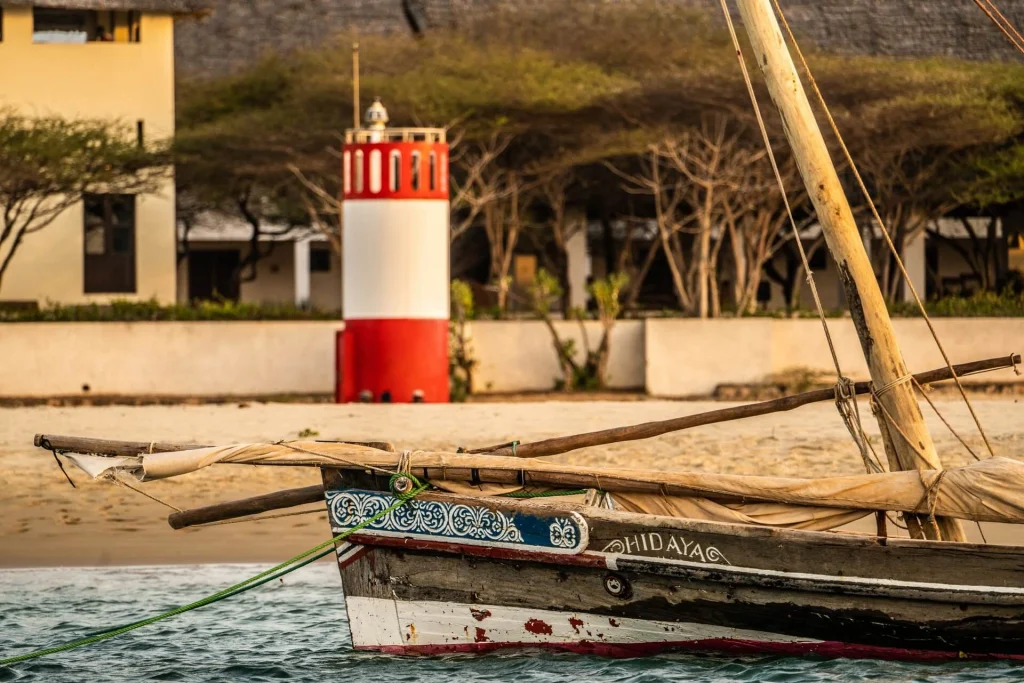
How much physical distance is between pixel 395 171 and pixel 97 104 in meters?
11.8

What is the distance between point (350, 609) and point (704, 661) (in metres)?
2.05

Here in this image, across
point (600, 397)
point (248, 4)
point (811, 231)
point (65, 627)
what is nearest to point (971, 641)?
point (65, 627)

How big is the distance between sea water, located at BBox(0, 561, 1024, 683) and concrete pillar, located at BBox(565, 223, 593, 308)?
72.6 feet

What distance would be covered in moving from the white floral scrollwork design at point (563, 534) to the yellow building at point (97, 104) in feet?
73.6

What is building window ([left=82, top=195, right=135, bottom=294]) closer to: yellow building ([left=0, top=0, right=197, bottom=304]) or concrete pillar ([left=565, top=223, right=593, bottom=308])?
yellow building ([left=0, top=0, right=197, bottom=304])

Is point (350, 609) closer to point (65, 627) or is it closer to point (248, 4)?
point (65, 627)

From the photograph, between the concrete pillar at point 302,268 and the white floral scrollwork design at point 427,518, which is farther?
the concrete pillar at point 302,268

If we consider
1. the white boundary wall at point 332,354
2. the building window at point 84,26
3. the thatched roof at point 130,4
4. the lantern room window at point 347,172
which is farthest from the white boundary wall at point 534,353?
the building window at point 84,26

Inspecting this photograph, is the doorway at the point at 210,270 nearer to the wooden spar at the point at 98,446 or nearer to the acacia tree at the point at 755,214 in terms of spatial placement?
the acacia tree at the point at 755,214

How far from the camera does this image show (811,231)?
3691 centimetres

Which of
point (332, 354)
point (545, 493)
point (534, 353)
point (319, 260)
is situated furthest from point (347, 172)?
point (319, 260)

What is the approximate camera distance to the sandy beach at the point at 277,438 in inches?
523

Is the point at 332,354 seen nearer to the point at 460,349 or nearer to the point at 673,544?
the point at 460,349

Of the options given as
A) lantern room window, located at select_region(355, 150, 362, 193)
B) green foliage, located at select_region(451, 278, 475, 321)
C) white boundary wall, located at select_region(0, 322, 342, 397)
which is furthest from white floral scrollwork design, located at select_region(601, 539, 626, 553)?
white boundary wall, located at select_region(0, 322, 342, 397)
